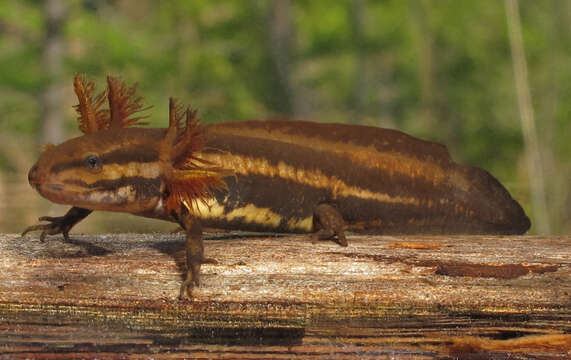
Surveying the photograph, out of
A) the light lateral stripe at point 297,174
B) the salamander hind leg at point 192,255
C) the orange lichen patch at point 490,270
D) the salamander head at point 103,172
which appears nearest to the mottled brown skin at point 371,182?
the light lateral stripe at point 297,174

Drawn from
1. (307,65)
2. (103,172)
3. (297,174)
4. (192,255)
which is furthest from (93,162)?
(307,65)

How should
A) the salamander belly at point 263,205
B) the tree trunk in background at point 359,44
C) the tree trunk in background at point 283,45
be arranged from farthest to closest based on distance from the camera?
the tree trunk in background at point 283,45 → the tree trunk in background at point 359,44 → the salamander belly at point 263,205

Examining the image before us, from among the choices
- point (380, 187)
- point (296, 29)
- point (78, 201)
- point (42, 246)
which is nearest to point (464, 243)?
point (380, 187)

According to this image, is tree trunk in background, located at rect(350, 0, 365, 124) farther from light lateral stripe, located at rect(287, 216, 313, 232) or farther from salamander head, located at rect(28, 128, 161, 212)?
salamander head, located at rect(28, 128, 161, 212)

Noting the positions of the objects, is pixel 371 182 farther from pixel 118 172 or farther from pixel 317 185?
pixel 118 172

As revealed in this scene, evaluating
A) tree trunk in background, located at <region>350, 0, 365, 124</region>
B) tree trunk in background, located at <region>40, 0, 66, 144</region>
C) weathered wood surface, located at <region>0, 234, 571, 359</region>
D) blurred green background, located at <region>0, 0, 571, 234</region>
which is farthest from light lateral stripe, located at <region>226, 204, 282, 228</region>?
tree trunk in background, located at <region>350, 0, 365, 124</region>

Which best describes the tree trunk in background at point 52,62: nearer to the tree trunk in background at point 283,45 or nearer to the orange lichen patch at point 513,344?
the tree trunk in background at point 283,45

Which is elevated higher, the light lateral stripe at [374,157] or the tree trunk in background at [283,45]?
the tree trunk in background at [283,45]
